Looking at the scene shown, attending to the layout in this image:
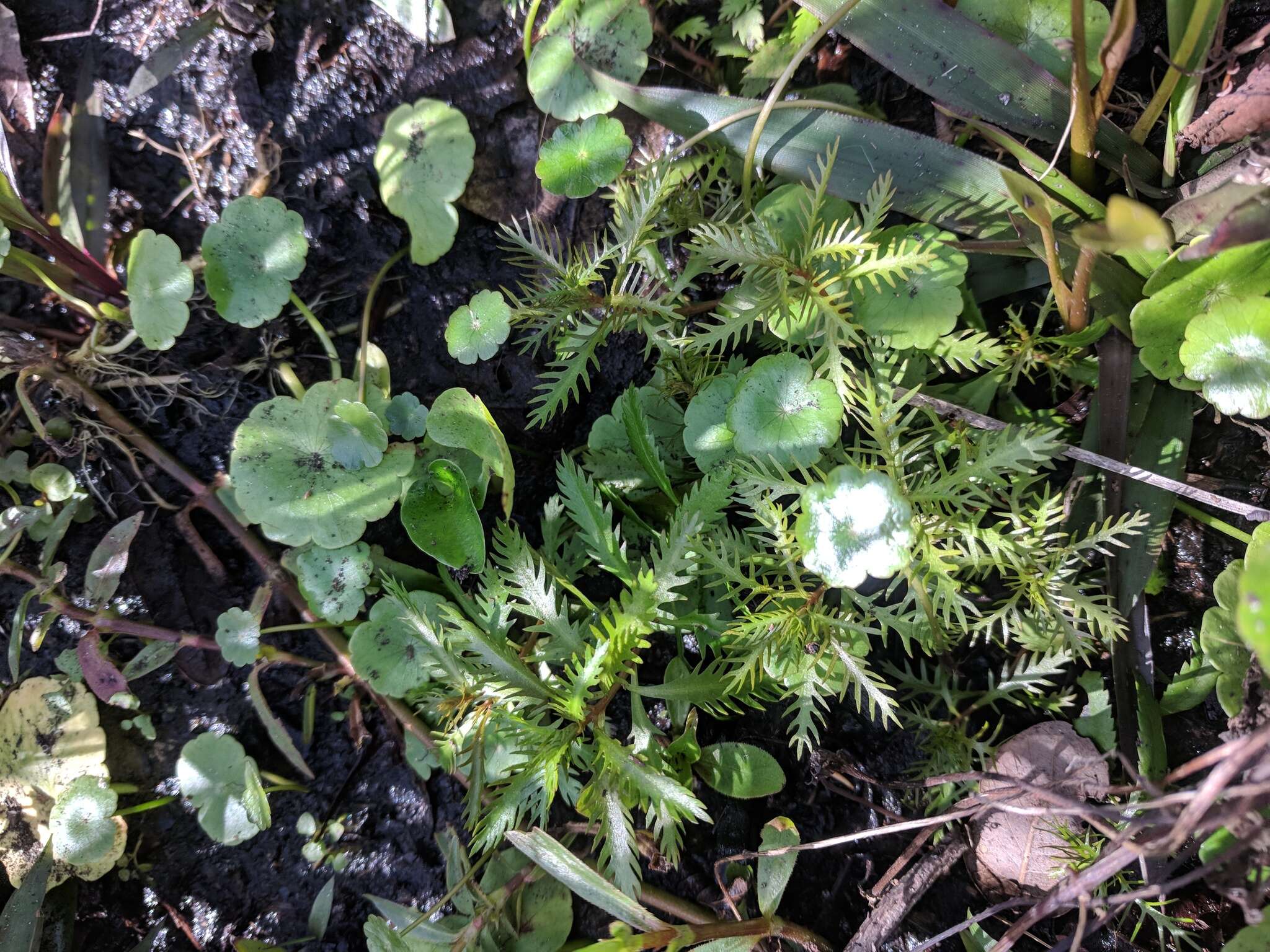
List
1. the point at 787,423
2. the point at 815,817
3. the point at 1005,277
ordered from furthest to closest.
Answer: the point at 815,817
the point at 1005,277
the point at 787,423

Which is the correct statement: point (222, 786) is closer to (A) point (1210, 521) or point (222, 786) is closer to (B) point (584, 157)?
(B) point (584, 157)

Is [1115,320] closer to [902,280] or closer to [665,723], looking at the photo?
[902,280]

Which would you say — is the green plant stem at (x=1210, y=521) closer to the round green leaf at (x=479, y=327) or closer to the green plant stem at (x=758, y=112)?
the green plant stem at (x=758, y=112)

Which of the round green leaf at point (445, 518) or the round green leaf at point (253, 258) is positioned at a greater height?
the round green leaf at point (253, 258)

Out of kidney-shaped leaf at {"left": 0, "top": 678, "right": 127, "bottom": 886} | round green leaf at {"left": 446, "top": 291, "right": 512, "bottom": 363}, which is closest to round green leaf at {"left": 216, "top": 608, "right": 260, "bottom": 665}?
kidney-shaped leaf at {"left": 0, "top": 678, "right": 127, "bottom": 886}

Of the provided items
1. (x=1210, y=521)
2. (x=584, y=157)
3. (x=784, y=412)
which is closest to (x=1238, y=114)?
(x=1210, y=521)

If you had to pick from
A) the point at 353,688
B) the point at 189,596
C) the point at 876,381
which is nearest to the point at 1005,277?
the point at 876,381

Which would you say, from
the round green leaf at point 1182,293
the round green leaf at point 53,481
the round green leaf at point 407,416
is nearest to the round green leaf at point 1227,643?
the round green leaf at point 1182,293
